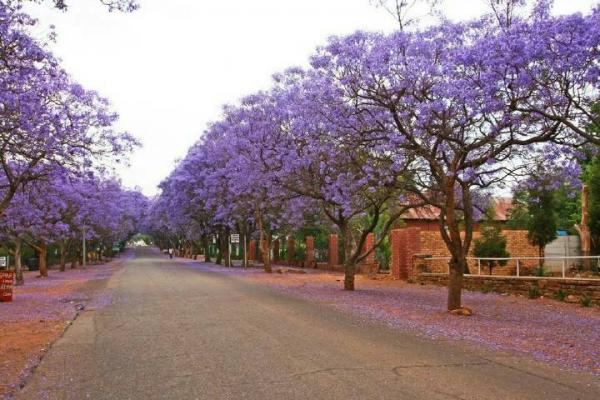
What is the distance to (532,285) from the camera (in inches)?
760

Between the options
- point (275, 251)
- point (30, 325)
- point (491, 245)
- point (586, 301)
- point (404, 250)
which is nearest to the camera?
point (30, 325)

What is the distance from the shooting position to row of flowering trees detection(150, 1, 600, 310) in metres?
11.4

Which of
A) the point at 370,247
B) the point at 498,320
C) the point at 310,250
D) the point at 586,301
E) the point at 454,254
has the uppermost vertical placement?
the point at 454,254

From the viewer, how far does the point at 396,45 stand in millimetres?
15289

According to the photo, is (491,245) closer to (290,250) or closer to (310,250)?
(310,250)

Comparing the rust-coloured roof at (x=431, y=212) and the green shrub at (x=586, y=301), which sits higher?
the rust-coloured roof at (x=431, y=212)

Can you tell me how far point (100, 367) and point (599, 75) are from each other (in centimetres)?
932

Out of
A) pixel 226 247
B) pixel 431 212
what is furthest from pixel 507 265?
pixel 226 247

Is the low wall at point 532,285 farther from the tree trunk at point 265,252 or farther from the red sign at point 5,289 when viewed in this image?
the tree trunk at point 265,252

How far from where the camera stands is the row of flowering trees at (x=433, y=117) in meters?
11.4

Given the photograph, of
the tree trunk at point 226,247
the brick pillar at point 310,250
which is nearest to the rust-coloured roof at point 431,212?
the brick pillar at point 310,250

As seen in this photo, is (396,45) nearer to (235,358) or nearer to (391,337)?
(391,337)

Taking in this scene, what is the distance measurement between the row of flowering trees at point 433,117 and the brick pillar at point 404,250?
11.2 feet

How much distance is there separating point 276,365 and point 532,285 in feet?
43.6
